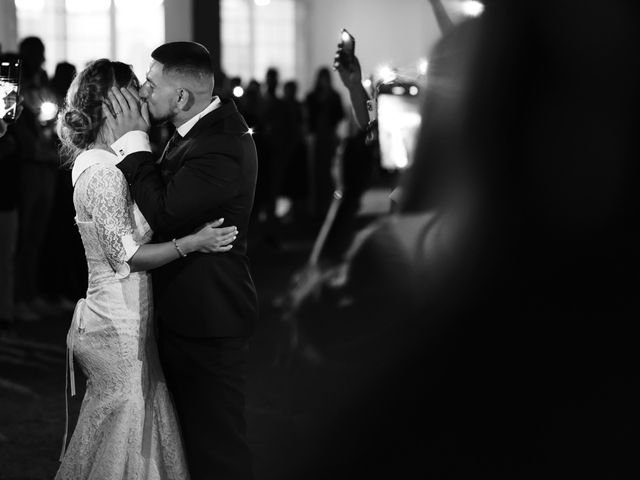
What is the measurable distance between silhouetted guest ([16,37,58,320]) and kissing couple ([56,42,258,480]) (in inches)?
162

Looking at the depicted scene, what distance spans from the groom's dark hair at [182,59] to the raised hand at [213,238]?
0.45 metres

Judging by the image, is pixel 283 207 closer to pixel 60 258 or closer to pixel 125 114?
pixel 60 258

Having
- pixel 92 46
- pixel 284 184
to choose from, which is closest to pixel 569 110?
pixel 284 184

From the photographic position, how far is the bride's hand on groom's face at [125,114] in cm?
301

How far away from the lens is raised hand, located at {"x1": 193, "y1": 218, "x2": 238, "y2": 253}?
9.88 feet

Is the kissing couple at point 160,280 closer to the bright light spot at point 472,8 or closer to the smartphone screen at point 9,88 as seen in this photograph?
the smartphone screen at point 9,88

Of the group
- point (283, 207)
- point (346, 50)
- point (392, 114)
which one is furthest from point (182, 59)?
point (283, 207)

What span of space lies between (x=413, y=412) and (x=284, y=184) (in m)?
12.8

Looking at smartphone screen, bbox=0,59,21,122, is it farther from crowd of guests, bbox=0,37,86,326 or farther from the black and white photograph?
crowd of guests, bbox=0,37,86,326

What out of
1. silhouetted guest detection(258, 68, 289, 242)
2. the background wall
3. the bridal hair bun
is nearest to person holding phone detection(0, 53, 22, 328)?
the background wall

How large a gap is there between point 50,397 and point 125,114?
280cm

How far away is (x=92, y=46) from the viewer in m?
18.6

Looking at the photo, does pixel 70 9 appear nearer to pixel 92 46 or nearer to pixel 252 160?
pixel 92 46

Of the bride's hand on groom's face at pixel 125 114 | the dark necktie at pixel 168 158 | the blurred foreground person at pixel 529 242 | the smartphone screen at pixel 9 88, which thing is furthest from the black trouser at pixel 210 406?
the blurred foreground person at pixel 529 242
